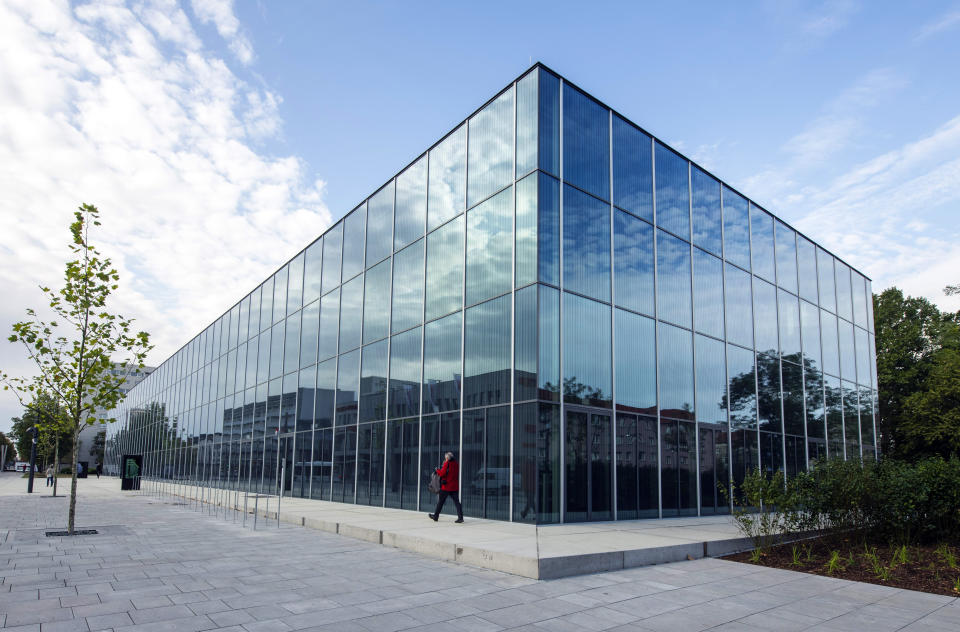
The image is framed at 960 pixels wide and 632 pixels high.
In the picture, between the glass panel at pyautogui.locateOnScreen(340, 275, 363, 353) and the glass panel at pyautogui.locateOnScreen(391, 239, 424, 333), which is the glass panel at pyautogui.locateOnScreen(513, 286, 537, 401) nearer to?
the glass panel at pyautogui.locateOnScreen(391, 239, 424, 333)

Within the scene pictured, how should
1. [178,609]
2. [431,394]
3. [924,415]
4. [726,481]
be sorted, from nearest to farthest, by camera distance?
[178,609]
[431,394]
[726,481]
[924,415]

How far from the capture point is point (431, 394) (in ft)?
61.2

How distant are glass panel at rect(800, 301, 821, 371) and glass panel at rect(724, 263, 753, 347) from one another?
4.85m

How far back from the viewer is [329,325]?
86.7ft

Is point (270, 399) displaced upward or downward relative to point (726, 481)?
upward

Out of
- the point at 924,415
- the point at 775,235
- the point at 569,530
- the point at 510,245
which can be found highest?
the point at 775,235

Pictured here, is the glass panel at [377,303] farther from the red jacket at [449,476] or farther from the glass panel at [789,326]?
the glass panel at [789,326]

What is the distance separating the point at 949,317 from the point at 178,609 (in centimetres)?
4944

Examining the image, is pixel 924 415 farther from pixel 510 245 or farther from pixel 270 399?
pixel 270 399

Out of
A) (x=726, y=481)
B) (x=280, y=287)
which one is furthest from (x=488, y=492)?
(x=280, y=287)

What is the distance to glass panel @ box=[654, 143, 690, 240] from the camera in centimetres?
2000

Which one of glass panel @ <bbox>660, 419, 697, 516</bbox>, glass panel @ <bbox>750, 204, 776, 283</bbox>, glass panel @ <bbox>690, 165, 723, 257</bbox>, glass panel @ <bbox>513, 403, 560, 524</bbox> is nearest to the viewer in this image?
glass panel @ <bbox>513, 403, 560, 524</bbox>

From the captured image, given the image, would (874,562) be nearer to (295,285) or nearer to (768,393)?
(768,393)

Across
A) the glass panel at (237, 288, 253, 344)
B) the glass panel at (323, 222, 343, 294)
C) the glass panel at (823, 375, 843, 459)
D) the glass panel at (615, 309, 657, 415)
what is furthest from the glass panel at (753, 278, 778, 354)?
the glass panel at (237, 288, 253, 344)
